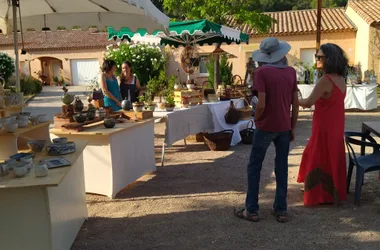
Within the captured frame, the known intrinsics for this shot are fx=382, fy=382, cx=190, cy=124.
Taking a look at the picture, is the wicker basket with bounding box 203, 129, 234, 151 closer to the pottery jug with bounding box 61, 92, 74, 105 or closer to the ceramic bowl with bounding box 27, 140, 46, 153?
the pottery jug with bounding box 61, 92, 74, 105

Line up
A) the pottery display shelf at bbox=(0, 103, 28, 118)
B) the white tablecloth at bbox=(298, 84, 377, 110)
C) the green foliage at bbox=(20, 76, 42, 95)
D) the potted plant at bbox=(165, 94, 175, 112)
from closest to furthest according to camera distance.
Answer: the pottery display shelf at bbox=(0, 103, 28, 118) < the potted plant at bbox=(165, 94, 175, 112) < the white tablecloth at bbox=(298, 84, 377, 110) < the green foliage at bbox=(20, 76, 42, 95)

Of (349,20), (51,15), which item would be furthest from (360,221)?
(349,20)

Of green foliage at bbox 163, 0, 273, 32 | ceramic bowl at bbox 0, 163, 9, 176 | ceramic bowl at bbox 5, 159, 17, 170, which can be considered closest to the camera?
ceramic bowl at bbox 0, 163, 9, 176

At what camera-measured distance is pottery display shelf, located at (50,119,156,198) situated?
162 inches

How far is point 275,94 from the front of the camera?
328cm

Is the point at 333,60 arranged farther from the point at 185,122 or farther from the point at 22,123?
the point at 185,122

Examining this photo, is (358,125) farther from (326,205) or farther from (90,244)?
(90,244)

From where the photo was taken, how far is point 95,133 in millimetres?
4031

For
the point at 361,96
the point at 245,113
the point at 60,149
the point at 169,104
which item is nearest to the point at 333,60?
the point at 60,149

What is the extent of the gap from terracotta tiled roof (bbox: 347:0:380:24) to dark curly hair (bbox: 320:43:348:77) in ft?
43.3

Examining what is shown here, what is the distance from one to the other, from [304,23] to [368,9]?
305 cm

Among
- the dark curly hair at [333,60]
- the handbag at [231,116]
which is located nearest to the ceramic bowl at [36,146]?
the dark curly hair at [333,60]

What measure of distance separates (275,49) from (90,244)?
2322 millimetres

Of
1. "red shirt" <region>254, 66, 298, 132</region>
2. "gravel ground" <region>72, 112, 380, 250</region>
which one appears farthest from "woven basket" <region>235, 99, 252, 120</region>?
"red shirt" <region>254, 66, 298, 132</region>
